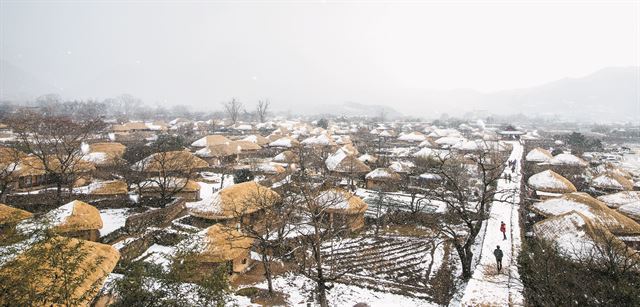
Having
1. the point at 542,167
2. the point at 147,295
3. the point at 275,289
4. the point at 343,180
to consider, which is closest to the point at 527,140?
the point at 542,167

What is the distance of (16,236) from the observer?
9.33m

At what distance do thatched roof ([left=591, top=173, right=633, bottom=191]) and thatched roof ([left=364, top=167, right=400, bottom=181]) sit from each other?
1593cm

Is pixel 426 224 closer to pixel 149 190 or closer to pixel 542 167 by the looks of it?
pixel 149 190

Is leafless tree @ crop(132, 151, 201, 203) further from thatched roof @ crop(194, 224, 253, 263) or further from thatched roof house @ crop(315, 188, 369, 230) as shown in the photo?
thatched roof house @ crop(315, 188, 369, 230)

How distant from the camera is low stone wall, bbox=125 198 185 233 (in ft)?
61.0

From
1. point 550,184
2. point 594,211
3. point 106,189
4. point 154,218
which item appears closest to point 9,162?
point 106,189

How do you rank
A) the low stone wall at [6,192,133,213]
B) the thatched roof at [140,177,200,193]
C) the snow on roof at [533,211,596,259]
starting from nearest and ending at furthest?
1. the snow on roof at [533,211,596,259]
2. the low stone wall at [6,192,133,213]
3. the thatched roof at [140,177,200,193]

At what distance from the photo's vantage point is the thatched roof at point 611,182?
94.7 ft

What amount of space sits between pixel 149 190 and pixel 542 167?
3517 centimetres

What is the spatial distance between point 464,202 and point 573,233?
613 cm

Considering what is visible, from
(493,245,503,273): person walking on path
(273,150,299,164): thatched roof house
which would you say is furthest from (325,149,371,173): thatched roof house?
(493,245,503,273): person walking on path

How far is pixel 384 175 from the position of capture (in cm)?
2938

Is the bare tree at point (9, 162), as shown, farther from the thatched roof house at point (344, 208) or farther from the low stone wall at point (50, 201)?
the thatched roof house at point (344, 208)

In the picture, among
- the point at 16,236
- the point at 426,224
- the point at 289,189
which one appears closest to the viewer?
the point at 16,236
